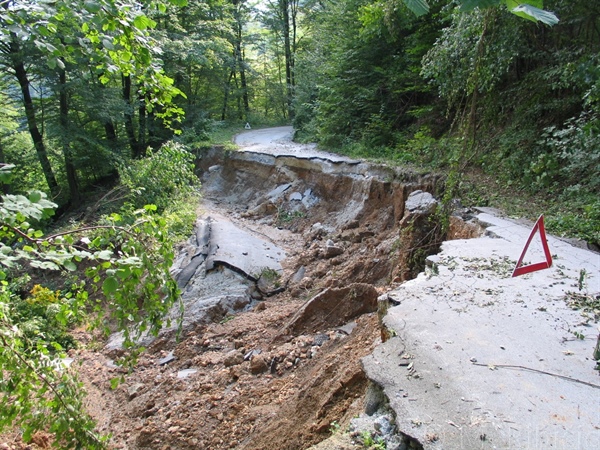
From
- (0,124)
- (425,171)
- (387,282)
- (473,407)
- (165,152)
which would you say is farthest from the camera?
(0,124)

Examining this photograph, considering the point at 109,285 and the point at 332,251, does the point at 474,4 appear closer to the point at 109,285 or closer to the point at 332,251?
the point at 109,285

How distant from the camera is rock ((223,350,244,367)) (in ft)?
18.1

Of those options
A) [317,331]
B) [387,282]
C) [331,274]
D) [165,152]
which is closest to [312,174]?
[165,152]

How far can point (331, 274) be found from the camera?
25.3ft

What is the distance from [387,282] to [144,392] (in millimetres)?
3842

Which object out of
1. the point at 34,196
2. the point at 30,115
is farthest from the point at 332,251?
the point at 30,115

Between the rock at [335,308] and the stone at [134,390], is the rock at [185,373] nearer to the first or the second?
the stone at [134,390]

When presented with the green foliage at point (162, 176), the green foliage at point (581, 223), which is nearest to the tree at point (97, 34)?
the green foliage at point (581, 223)

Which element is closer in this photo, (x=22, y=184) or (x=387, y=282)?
(x=387, y=282)

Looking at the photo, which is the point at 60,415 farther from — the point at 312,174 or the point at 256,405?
the point at 312,174

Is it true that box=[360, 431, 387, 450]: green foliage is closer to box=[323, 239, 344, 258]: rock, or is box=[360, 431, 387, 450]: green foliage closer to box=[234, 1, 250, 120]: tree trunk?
box=[323, 239, 344, 258]: rock

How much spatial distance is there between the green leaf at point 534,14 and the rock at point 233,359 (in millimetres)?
5199

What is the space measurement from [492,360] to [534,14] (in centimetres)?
240

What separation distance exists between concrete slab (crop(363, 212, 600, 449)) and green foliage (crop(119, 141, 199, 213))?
9.15 m
